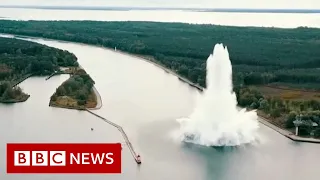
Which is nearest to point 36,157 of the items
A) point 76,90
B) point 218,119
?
point 218,119

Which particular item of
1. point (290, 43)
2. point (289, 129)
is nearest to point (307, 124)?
point (289, 129)

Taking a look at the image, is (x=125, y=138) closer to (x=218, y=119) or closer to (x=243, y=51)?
(x=218, y=119)

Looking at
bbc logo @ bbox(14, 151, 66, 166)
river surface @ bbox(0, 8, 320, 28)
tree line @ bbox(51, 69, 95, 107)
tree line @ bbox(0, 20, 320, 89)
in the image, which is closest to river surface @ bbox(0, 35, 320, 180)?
tree line @ bbox(51, 69, 95, 107)

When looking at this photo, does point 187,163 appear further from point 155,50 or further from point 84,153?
point 155,50

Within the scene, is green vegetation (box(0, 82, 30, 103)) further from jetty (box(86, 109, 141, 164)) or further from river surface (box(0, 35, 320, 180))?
jetty (box(86, 109, 141, 164))

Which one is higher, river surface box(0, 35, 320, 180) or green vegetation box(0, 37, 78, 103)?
green vegetation box(0, 37, 78, 103)
